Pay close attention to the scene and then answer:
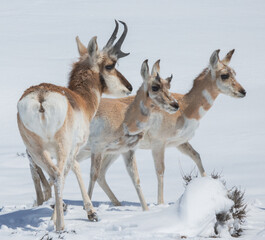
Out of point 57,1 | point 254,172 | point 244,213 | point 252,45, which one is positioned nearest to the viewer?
point 244,213

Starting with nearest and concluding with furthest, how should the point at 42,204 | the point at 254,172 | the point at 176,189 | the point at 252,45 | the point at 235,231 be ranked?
1. the point at 235,231
2. the point at 42,204
3. the point at 176,189
4. the point at 254,172
5. the point at 252,45

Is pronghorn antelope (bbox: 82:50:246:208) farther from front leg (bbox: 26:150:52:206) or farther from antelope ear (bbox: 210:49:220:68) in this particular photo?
front leg (bbox: 26:150:52:206)

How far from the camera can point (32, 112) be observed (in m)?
6.95

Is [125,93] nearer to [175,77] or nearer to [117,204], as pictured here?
[117,204]

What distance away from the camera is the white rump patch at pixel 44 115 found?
22.8ft

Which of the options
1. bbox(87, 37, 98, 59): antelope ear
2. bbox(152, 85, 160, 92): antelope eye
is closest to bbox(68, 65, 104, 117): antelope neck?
bbox(87, 37, 98, 59): antelope ear

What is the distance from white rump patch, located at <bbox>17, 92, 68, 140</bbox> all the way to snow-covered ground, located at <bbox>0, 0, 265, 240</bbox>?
1.21 m

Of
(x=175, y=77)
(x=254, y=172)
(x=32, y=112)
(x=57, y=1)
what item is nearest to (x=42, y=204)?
(x=32, y=112)

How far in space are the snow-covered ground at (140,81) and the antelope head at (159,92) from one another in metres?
1.33

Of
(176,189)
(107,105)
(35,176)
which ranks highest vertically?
(107,105)

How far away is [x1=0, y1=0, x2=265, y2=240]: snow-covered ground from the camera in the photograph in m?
8.29

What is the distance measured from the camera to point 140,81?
91.6 ft

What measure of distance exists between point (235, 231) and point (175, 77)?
20.5 meters

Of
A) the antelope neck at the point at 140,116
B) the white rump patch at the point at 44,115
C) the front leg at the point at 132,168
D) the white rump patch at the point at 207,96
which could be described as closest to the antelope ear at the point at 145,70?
the antelope neck at the point at 140,116
